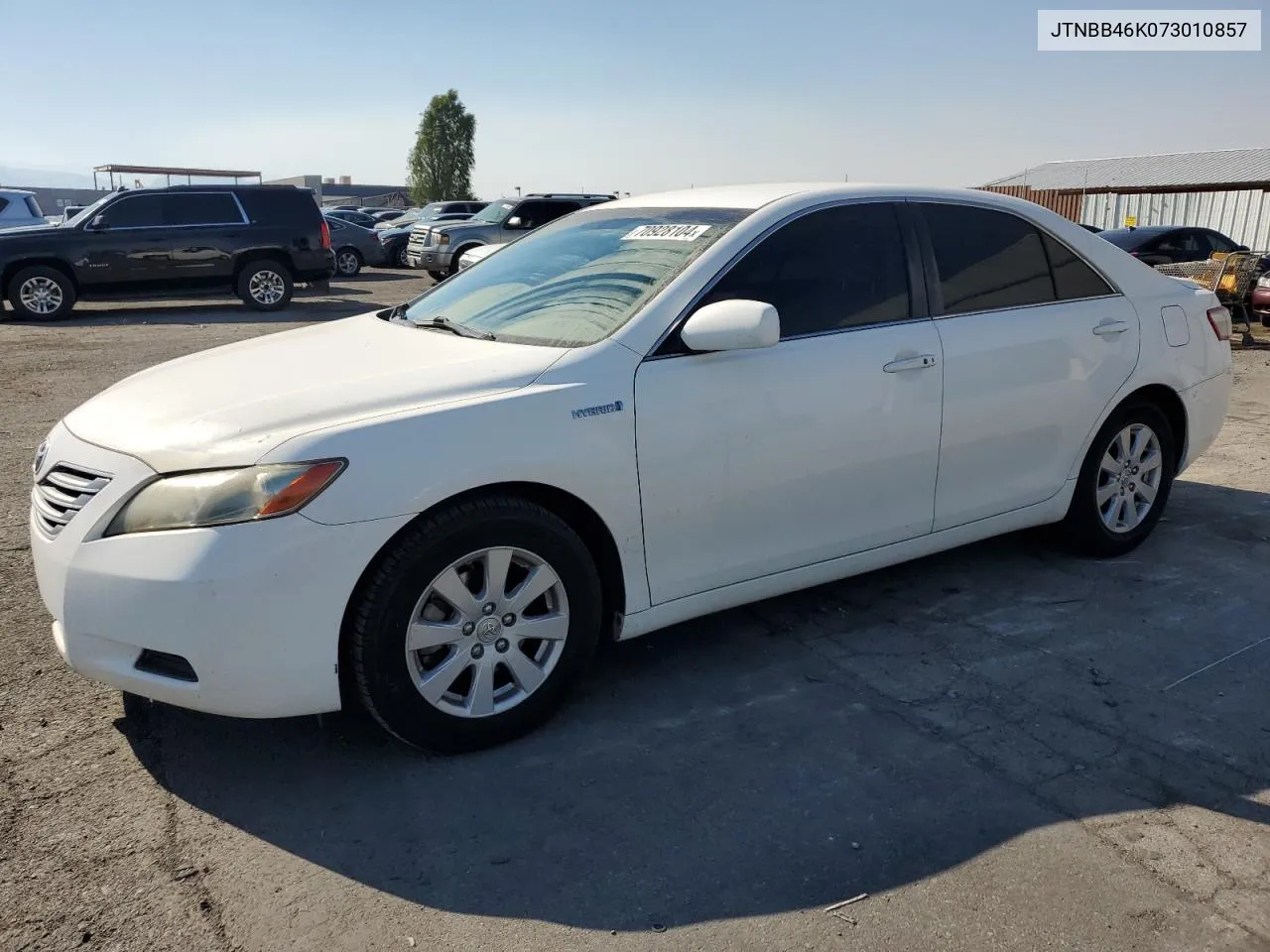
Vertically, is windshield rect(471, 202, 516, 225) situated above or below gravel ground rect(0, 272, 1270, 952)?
above

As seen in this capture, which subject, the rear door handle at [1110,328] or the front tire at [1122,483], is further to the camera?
the front tire at [1122,483]

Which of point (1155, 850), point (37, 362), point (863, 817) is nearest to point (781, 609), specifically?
point (863, 817)

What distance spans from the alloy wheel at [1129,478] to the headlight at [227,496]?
347cm

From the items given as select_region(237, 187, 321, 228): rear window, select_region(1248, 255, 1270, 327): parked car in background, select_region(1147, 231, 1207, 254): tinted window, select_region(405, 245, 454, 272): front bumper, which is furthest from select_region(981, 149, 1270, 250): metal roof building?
select_region(237, 187, 321, 228): rear window

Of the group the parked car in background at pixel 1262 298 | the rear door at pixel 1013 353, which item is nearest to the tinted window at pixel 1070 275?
the rear door at pixel 1013 353

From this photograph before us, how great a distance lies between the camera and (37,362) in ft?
34.3

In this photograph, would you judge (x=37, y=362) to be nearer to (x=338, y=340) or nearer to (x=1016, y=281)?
(x=338, y=340)

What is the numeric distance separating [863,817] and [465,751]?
1.17m

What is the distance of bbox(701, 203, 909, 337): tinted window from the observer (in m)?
3.65

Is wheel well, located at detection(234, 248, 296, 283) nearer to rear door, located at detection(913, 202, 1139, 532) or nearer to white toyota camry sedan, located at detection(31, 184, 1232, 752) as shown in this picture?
white toyota camry sedan, located at detection(31, 184, 1232, 752)

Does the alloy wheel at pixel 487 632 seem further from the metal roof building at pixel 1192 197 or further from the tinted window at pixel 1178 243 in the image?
the metal roof building at pixel 1192 197

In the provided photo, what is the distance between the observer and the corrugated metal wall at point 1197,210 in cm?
2352

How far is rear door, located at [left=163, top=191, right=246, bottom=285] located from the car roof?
1202 cm

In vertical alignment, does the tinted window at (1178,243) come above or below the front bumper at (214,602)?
below
